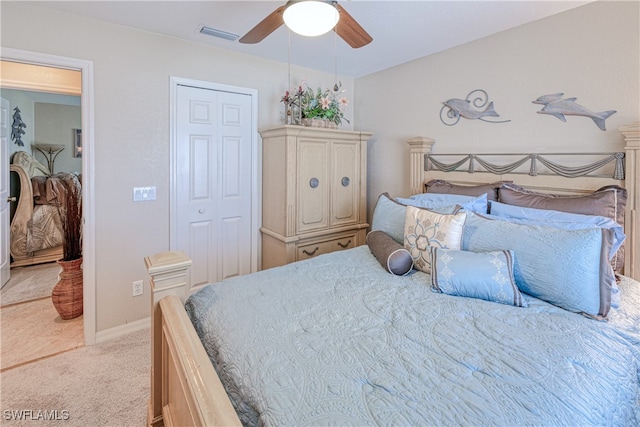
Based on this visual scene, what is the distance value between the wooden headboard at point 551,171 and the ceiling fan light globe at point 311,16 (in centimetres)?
169

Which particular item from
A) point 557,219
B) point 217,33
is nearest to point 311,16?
point 217,33

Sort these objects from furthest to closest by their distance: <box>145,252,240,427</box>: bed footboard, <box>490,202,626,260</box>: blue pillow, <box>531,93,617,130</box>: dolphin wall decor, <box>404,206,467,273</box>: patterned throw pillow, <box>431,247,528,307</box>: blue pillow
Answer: <box>531,93,617,130</box>: dolphin wall decor
<box>404,206,467,273</box>: patterned throw pillow
<box>490,202,626,260</box>: blue pillow
<box>431,247,528,307</box>: blue pillow
<box>145,252,240,427</box>: bed footboard

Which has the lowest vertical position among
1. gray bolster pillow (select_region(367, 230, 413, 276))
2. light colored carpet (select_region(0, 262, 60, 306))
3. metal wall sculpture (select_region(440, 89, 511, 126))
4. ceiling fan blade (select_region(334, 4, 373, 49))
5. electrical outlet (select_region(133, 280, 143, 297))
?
light colored carpet (select_region(0, 262, 60, 306))

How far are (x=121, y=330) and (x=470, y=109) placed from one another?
3408mm

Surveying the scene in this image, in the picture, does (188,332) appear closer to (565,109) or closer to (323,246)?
(323,246)

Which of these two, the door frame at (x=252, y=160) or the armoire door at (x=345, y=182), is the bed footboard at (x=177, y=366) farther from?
the armoire door at (x=345, y=182)

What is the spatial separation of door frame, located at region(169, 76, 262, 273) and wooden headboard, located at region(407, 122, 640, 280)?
149cm

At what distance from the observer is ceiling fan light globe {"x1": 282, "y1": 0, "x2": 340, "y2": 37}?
5.03ft

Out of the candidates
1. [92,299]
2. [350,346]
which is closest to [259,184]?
[92,299]

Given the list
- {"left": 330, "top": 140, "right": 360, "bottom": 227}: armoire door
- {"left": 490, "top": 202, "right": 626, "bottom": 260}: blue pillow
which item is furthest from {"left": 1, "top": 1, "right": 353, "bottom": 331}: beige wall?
{"left": 490, "top": 202, "right": 626, "bottom": 260}: blue pillow

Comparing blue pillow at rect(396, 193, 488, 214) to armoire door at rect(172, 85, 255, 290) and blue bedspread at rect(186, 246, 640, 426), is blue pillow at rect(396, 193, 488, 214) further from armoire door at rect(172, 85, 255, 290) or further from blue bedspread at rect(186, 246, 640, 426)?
armoire door at rect(172, 85, 255, 290)

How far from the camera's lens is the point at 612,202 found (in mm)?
1885

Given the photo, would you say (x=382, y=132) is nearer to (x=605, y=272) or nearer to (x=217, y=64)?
(x=217, y=64)

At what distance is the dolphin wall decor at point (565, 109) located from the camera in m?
2.12
